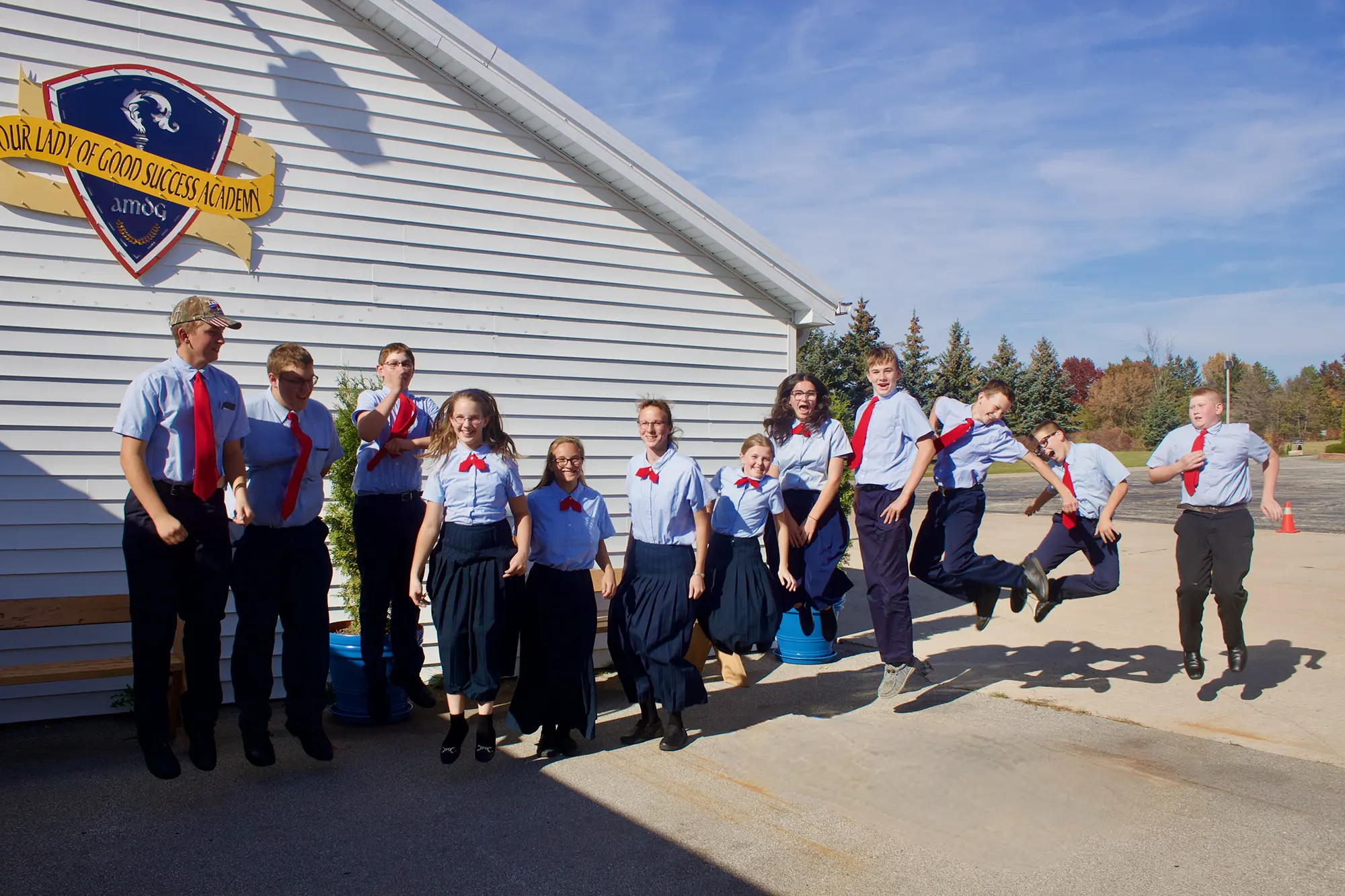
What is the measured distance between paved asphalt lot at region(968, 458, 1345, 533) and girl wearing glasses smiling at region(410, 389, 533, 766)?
16314 millimetres

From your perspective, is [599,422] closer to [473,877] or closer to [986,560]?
[986,560]

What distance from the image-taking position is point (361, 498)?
5.66 meters

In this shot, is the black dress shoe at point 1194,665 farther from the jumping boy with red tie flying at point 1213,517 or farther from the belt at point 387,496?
the belt at point 387,496

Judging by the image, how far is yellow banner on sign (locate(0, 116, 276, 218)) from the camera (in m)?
5.68

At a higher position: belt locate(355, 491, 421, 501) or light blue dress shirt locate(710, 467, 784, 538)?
belt locate(355, 491, 421, 501)

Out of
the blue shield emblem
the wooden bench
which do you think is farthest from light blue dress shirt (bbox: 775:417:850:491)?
the blue shield emblem

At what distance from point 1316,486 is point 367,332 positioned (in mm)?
31190

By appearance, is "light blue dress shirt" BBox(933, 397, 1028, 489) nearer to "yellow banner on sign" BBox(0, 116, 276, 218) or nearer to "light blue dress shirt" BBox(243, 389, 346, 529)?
"light blue dress shirt" BBox(243, 389, 346, 529)

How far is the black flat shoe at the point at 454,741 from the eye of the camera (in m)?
4.91

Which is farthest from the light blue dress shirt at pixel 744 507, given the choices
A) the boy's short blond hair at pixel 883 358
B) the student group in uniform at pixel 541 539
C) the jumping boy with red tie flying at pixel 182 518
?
the jumping boy with red tie flying at pixel 182 518

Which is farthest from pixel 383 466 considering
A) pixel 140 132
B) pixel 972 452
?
pixel 972 452

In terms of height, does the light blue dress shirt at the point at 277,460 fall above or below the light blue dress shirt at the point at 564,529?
above

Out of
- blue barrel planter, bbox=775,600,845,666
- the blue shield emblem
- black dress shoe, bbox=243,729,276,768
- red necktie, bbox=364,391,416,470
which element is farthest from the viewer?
blue barrel planter, bbox=775,600,845,666

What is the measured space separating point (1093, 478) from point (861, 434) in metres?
1.82
